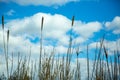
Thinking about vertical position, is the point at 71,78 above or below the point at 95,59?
below

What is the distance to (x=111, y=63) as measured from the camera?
3678 mm

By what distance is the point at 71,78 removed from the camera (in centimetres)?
411

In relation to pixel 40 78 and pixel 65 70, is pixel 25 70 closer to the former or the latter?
pixel 40 78

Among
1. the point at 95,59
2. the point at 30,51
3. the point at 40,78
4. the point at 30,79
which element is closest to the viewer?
the point at 95,59

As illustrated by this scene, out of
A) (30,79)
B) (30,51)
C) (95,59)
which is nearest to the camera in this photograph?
(95,59)

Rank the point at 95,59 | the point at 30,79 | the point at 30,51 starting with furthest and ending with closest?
the point at 30,51 → the point at 30,79 → the point at 95,59

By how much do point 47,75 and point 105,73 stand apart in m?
1.07

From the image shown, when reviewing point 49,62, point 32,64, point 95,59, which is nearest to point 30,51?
point 32,64

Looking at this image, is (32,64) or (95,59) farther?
(32,64)

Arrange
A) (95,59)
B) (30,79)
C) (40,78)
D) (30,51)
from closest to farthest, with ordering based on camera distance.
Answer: (95,59), (40,78), (30,79), (30,51)

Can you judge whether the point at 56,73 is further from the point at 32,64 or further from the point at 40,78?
the point at 32,64

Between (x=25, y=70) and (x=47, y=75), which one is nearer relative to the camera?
(x=47, y=75)

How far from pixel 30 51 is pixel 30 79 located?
65 centimetres

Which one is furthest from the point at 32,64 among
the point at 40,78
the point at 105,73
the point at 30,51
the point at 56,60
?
the point at 105,73
